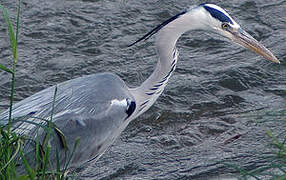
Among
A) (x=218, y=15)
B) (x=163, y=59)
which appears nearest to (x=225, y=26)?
(x=218, y=15)

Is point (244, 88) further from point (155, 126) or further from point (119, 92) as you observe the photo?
point (119, 92)

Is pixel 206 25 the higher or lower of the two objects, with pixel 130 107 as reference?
higher

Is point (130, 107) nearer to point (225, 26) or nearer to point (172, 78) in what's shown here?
point (225, 26)

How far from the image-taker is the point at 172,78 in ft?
19.3

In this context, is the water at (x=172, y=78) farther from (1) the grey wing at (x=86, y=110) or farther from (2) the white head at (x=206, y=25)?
(2) the white head at (x=206, y=25)

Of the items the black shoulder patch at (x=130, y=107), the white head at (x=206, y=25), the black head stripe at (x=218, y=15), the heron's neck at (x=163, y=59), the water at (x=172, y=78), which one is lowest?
the water at (x=172, y=78)

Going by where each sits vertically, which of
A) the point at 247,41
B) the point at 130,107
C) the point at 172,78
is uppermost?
the point at 247,41

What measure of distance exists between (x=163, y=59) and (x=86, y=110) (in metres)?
0.77

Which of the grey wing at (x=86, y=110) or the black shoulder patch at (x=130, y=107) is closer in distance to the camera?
the grey wing at (x=86, y=110)

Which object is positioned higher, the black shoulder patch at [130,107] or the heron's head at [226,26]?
the heron's head at [226,26]

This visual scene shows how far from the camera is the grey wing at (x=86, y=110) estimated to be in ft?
13.5

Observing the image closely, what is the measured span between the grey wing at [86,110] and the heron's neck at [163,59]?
0.20 metres

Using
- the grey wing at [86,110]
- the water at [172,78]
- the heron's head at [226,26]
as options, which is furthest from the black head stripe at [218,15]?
the grey wing at [86,110]

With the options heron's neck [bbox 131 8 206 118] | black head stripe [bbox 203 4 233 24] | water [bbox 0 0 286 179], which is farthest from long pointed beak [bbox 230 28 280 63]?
water [bbox 0 0 286 179]
